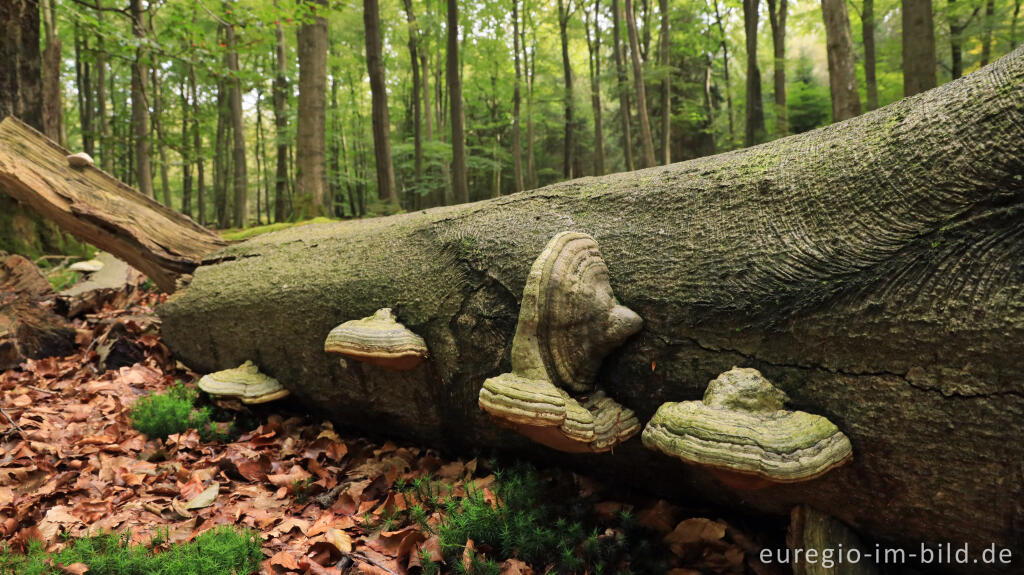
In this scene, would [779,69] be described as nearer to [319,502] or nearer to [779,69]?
[779,69]

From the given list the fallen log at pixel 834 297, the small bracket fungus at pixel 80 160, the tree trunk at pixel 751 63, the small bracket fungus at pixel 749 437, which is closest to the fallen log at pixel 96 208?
the small bracket fungus at pixel 80 160

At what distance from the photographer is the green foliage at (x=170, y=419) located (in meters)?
3.67

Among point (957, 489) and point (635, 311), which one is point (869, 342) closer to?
point (957, 489)

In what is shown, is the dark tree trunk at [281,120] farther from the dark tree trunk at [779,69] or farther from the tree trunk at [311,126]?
the dark tree trunk at [779,69]

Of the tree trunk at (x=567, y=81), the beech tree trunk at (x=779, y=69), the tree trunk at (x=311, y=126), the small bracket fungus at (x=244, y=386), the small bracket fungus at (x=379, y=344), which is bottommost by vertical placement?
the small bracket fungus at (x=244, y=386)

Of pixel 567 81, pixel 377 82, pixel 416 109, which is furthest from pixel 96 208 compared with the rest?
pixel 567 81

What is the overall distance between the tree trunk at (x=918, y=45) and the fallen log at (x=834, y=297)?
7.83 meters

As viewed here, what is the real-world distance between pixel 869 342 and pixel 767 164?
2.89 feet

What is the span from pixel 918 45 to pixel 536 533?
955cm

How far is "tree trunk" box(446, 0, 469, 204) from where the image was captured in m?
11.5

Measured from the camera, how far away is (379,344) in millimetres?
2559

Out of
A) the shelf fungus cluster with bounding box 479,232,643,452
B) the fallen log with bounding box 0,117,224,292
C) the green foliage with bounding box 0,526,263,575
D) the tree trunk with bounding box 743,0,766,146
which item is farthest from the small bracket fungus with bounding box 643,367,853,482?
the tree trunk with bounding box 743,0,766,146

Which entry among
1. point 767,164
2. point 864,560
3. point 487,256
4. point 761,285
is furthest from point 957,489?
point 487,256

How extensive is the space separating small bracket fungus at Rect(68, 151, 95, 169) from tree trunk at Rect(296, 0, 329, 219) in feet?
13.3
